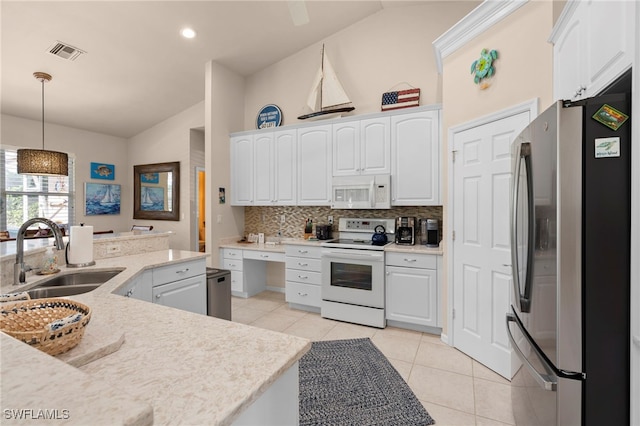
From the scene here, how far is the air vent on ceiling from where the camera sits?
3570 millimetres

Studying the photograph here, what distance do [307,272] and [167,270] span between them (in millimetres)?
1777

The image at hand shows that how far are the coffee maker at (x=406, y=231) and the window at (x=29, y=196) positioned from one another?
5.37 meters

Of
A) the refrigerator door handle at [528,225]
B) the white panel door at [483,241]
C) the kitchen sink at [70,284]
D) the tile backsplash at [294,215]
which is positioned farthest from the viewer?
the tile backsplash at [294,215]

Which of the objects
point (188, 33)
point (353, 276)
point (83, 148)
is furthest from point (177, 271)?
point (83, 148)

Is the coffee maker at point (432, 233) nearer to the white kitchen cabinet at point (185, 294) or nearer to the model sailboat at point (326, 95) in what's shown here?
the model sailboat at point (326, 95)

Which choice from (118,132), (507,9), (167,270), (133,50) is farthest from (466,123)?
(118,132)

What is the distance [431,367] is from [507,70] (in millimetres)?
2379

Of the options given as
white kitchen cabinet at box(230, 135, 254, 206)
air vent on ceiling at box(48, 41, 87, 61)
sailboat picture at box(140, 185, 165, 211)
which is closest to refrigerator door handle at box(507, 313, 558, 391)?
white kitchen cabinet at box(230, 135, 254, 206)

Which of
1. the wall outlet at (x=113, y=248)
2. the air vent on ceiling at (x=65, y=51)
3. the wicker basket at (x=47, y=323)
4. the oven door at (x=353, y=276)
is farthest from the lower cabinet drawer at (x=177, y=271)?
the air vent on ceiling at (x=65, y=51)

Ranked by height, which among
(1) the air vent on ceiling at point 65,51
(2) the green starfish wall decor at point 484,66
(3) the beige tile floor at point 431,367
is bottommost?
(3) the beige tile floor at point 431,367

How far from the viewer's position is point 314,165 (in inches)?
162

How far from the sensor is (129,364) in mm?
843

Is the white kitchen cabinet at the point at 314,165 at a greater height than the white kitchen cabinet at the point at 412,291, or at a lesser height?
greater

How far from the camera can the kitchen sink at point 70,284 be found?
1.73 meters
